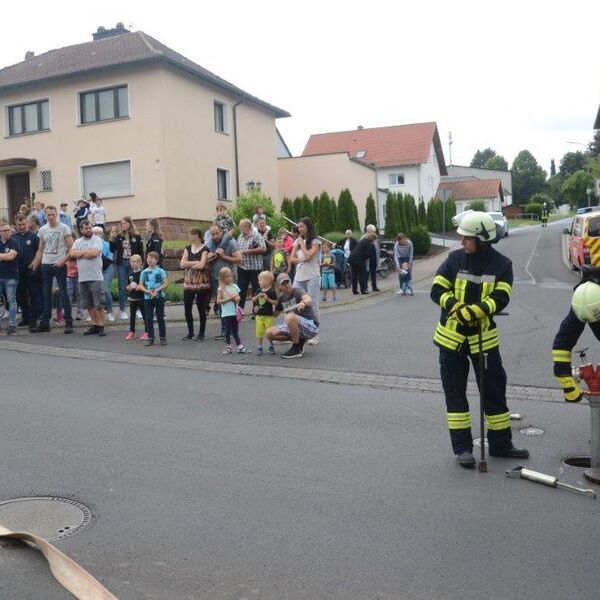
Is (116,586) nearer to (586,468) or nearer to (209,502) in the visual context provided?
(209,502)

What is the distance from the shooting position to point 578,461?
6.14 m

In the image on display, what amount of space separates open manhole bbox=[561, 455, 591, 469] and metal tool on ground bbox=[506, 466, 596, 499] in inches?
19.2

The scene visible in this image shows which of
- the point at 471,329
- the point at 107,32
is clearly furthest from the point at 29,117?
the point at 471,329

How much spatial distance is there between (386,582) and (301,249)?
8052 millimetres

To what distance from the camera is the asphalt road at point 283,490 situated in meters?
4.14

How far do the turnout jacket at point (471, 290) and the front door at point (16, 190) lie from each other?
27453 millimetres

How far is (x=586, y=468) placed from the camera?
19.7 ft

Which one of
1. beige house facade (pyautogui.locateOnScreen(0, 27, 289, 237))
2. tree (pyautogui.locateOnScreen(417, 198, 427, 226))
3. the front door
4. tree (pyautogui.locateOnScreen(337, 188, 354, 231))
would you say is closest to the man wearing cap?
beige house facade (pyautogui.locateOnScreen(0, 27, 289, 237))

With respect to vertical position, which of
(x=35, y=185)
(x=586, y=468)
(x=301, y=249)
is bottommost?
(x=586, y=468)

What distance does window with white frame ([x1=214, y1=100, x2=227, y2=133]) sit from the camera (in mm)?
31875

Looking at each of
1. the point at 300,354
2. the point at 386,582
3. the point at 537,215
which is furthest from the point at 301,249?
the point at 537,215

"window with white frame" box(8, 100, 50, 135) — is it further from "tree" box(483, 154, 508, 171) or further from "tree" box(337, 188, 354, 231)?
"tree" box(483, 154, 508, 171)

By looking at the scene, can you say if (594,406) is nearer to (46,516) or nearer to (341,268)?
(46,516)

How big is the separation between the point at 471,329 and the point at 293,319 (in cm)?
493
